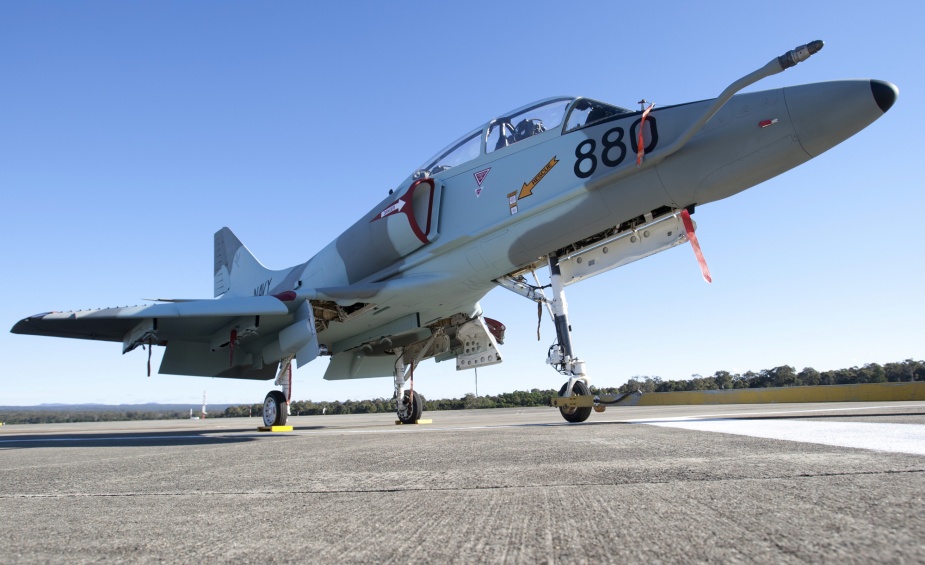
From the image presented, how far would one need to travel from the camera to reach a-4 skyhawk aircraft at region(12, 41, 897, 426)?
674 cm

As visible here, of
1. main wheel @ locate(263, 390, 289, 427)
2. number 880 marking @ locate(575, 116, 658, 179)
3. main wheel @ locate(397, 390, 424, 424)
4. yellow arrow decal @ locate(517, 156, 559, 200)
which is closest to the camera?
number 880 marking @ locate(575, 116, 658, 179)

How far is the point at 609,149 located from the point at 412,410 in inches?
282

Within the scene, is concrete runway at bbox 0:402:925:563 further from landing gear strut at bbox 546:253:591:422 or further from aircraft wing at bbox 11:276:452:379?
aircraft wing at bbox 11:276:452:379

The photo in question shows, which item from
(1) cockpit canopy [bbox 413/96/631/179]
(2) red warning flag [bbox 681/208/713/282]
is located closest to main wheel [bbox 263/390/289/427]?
(1) cockpit canopy [bbox 413/96/631/179]

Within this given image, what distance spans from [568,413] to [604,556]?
278 inches

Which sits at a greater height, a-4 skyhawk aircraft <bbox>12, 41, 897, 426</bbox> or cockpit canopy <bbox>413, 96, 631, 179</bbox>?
cockpit canopy <bbox>413, 96, 631, 179</bbox>

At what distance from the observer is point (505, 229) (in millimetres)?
8594

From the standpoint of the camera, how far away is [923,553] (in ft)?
4.47

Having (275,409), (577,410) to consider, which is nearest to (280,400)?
(275,409)

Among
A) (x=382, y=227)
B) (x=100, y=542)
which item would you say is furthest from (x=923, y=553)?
(x=382, y=227)

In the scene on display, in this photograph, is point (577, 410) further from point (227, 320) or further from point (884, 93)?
point (227, 320)

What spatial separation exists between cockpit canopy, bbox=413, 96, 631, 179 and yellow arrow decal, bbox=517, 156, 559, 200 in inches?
20.7

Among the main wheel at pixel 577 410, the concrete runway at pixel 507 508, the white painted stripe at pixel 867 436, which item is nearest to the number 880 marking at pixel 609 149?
the main wheel at pixel 577 410

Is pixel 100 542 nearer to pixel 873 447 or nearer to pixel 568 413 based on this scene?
pixel 873 447
